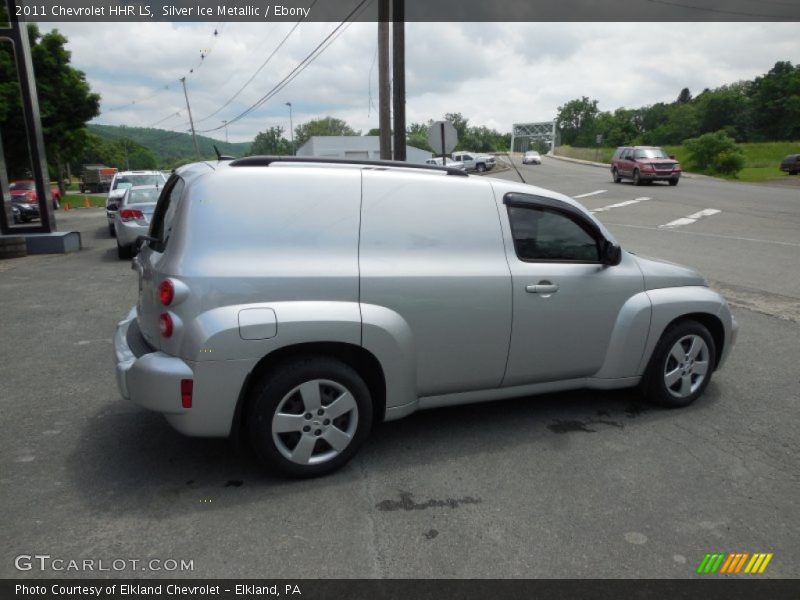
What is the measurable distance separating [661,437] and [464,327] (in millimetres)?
1626

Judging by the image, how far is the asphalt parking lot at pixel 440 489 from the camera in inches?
110

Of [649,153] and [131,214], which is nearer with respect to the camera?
[131,214]

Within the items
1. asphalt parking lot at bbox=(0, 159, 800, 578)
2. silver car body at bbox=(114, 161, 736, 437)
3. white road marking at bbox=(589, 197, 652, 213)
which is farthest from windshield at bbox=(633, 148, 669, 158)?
silver car body at bbox=(114, 161, 736, 437)

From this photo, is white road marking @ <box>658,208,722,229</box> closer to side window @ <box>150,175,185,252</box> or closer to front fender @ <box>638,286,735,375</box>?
front fender @ <box>638,286,735,375</box>

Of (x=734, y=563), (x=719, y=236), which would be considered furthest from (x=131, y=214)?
(x=719, y=236)

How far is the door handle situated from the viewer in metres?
3.90

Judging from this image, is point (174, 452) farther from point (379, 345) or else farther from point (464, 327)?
point (464, 327)

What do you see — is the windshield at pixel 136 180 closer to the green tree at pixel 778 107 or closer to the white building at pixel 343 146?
the white building at pixel 343 146

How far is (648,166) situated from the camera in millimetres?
29562

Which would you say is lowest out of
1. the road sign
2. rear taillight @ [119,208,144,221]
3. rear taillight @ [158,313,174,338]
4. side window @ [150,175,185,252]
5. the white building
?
rear taillight @ [119,208,144,221]

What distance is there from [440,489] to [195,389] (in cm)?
148

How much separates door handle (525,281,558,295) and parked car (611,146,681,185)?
2874 cm

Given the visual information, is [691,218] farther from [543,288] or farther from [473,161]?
[473,161]

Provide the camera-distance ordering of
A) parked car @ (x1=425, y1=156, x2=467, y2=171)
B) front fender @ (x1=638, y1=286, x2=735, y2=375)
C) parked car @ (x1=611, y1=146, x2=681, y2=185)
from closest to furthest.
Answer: front fender @ (x1=638, y1=286, x2=735, y2=375) → parked car @ (x1=425, y1=156, x2=467, y2=171) → parked car @ (x1=611, y1=146, x2=681, y2=185)
